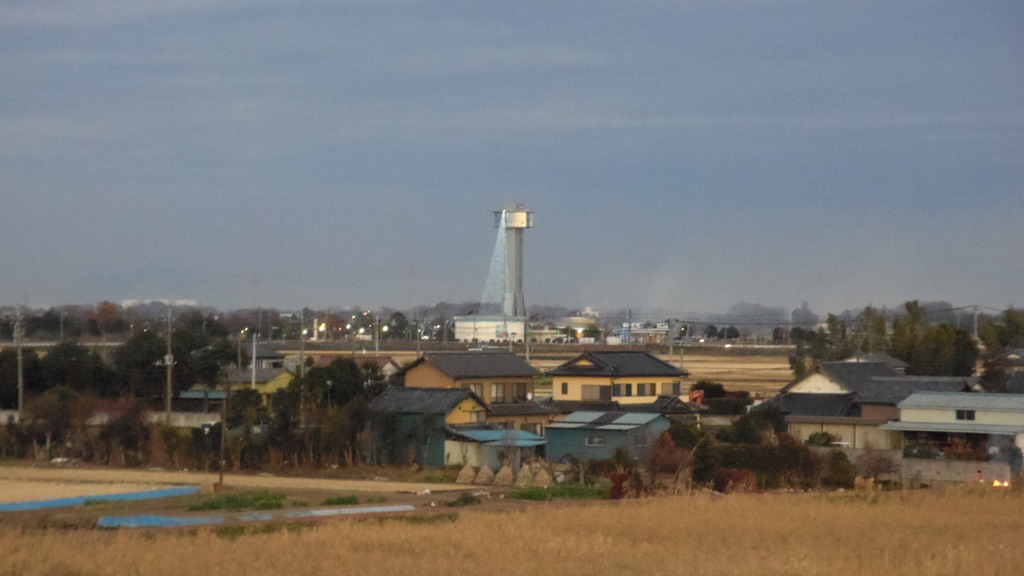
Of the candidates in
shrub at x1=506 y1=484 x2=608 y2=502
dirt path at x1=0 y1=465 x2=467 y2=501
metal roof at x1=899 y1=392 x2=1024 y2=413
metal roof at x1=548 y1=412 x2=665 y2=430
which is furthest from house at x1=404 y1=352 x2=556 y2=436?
metal roof at x1=899 y1=392 x2=1024 y2=413

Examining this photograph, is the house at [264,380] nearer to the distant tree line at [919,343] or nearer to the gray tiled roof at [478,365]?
the gray tiled roof at [478,365]

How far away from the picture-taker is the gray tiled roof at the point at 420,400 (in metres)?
26.0

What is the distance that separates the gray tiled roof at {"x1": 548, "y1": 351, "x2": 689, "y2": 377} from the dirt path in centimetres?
1001

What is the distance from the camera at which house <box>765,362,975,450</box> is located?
26.5 meters

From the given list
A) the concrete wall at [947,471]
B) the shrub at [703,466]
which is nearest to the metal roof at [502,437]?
the shrub at [703,466]

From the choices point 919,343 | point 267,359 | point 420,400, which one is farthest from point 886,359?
point 267,359

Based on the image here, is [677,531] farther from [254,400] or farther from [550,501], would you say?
[254,400]

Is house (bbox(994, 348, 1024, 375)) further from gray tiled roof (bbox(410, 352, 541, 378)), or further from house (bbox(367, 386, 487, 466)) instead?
house (bbox(367, 386, 487, 466))

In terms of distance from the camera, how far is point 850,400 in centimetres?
2856

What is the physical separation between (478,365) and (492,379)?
22.3 inches

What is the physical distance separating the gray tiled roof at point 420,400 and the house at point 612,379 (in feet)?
17.5

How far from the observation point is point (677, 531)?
14734mm

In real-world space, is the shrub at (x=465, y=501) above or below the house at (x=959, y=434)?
below

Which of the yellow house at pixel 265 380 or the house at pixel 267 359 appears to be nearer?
the yellow house at pixel 265 380
